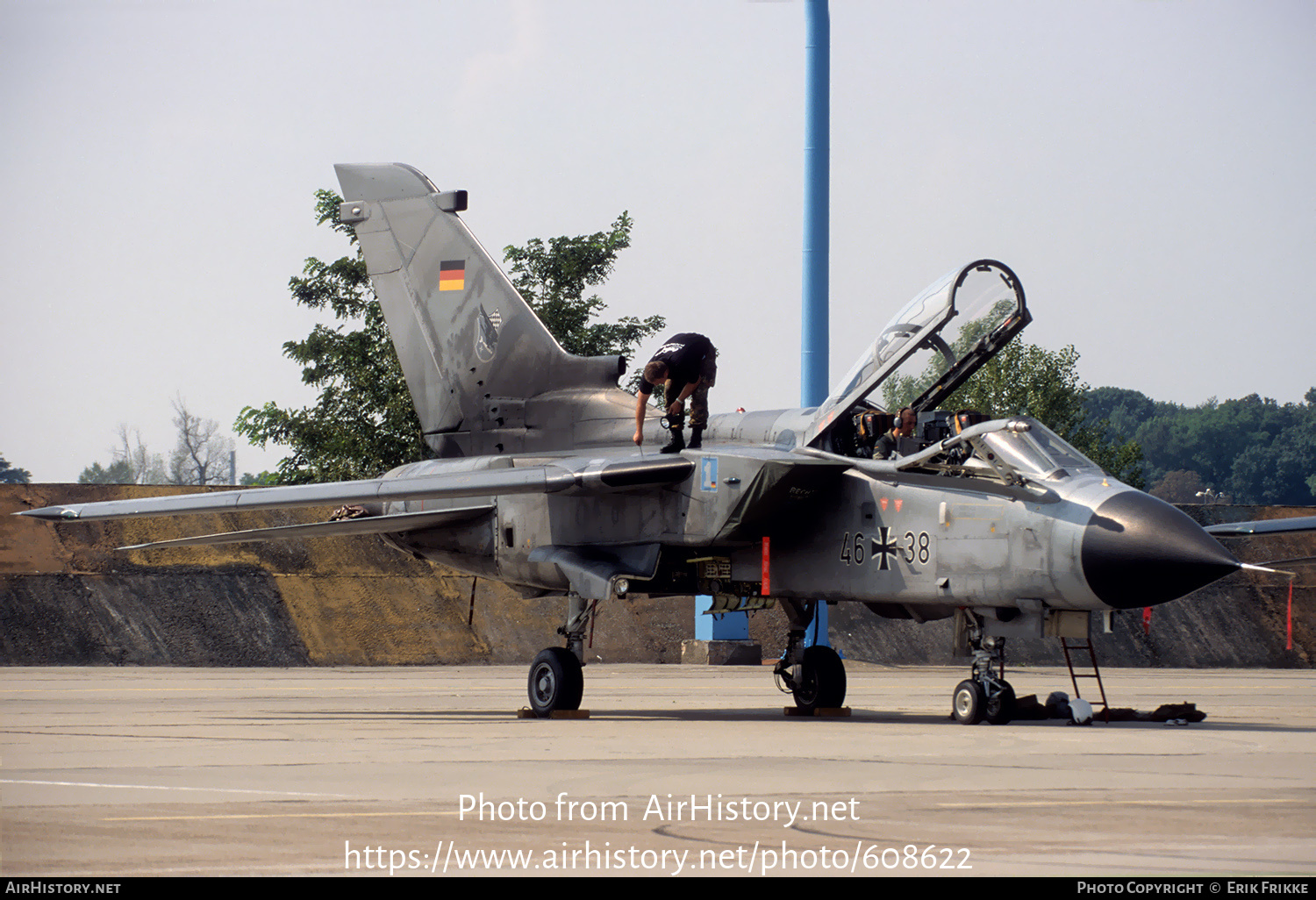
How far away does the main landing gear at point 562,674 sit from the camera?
1528 centimetres

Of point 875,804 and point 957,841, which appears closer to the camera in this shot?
point 957,841

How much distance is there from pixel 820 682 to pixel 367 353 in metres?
20.5

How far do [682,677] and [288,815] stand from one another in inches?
713

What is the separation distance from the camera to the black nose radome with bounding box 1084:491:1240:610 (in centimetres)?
1177

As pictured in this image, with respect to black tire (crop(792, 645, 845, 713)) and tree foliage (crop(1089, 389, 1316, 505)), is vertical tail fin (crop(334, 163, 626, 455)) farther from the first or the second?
tree foliage (crop(1089, 389, 1316, 505))

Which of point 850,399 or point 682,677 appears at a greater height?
point 850,399

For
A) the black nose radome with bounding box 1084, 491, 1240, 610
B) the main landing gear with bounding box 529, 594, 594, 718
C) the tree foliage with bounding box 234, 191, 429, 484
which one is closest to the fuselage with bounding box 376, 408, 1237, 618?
the black nose radome with bounding box 1084, 491, 1240, 610

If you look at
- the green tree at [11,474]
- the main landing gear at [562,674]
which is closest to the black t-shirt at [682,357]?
the main landing gear at [562,674]

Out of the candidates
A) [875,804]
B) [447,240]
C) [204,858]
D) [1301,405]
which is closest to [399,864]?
→ [204,858]

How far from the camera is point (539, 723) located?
1424 cm

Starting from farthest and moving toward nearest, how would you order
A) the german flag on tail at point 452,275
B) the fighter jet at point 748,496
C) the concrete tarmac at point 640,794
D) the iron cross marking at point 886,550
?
1. the german flag on tail at point 452,275
2. the iron cross marking at point 886,550
3. the fighter jet at point 748,496
4. the concrete tarmac at point 640,794

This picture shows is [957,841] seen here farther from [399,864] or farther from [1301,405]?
[1301,405]

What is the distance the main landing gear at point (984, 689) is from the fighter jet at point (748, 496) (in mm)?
23

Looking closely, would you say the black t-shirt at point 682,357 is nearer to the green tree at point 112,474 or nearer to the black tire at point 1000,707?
the black tire at point 1000,707
